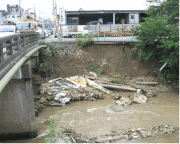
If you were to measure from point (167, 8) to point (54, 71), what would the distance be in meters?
10.8

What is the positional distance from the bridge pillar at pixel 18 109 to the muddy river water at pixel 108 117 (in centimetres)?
70

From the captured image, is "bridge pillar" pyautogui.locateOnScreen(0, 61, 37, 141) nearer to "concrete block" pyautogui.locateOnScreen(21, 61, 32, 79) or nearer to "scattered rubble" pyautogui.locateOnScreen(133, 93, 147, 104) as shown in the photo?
"concrete block" pyautogui.locateOnScreen(21, 61, 32, 79)

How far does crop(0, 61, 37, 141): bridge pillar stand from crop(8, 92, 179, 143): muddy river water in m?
0.70

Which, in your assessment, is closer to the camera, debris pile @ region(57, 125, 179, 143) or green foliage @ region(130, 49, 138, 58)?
debris pile @ region(57, 125, 179, 143)

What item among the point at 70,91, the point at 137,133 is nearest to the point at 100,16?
the point at 70,91

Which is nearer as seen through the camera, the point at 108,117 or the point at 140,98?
the point at 108,117

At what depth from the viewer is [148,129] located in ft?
29.3

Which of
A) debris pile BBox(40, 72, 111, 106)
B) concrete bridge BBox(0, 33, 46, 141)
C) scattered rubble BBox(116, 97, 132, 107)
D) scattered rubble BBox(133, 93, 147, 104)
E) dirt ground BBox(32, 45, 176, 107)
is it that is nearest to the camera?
concrete bridge BBox(0, 33, 46, 141)

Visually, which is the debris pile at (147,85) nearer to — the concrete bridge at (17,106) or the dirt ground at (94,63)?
the dirt ground at (94,63)

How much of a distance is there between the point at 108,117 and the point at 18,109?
15.9ft

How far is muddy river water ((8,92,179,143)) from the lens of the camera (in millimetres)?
8914

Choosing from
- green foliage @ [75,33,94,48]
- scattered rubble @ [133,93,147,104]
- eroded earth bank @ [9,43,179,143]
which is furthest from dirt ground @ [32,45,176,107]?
scattered rubble @ [133,93,147,104]

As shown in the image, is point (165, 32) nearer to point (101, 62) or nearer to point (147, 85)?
point (147, 85)

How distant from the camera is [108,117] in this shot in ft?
34.3
